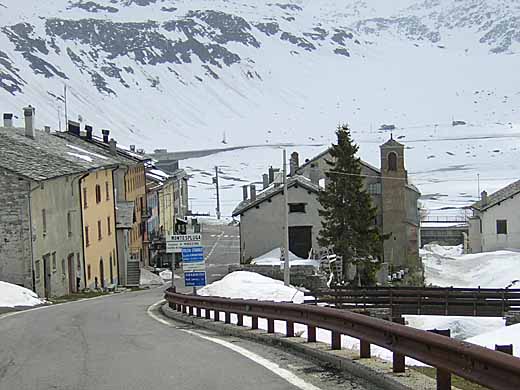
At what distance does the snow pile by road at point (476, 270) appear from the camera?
198 feet

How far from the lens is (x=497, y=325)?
33.2 meters

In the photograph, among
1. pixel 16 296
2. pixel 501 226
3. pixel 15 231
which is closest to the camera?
pixel 16 296

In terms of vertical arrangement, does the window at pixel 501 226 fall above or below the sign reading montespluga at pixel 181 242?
below

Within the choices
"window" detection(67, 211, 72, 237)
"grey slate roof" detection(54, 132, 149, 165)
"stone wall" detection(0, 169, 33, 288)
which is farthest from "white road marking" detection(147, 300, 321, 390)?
"grey slate roof" detection(54, 132, 149, 165)

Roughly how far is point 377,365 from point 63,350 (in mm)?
6234

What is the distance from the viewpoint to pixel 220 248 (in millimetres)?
94938

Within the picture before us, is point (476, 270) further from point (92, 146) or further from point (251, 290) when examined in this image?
point (251, 290)

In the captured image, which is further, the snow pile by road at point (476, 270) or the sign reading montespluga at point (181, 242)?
the snow pile by road at point (476, 270)

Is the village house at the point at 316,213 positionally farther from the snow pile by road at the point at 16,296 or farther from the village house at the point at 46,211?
the snow pile by road at the point at 16,296

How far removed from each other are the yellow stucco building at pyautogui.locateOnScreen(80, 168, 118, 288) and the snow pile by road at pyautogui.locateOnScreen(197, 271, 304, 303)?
1822cm

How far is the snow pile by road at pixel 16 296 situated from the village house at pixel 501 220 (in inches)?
1631

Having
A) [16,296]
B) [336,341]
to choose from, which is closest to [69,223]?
[16,296]

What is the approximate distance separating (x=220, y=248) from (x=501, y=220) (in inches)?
1173

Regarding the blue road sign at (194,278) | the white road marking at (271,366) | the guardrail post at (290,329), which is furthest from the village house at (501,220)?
the guardrail post at (290,329)
